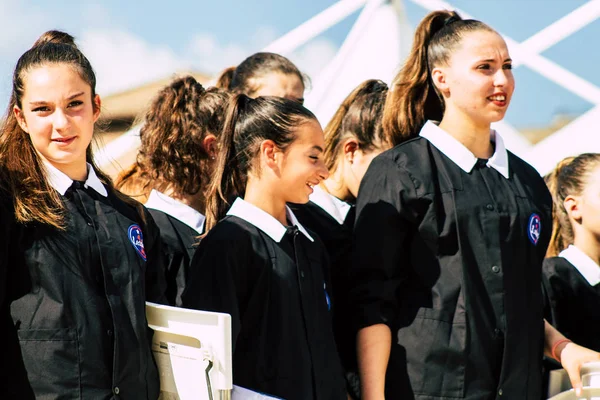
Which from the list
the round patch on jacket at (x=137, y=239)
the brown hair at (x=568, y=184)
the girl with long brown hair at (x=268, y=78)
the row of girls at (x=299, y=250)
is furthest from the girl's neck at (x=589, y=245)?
the round patch on jacket at (x=137, y=239)

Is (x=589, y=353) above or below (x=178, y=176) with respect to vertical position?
below

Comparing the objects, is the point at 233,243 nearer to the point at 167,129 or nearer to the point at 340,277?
the point at 340,277

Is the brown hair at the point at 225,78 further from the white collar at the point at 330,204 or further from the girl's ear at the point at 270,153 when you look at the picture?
the girl's ear at the point at 270,153

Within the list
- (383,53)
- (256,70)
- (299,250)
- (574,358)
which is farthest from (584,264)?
(383,53)

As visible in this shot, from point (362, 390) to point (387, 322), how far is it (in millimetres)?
208

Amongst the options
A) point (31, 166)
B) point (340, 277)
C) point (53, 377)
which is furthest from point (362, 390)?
point (31, 166)

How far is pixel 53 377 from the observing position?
7.37 feet

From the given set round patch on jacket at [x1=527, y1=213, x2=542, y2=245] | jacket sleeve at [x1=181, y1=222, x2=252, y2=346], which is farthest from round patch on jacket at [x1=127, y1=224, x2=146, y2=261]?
→ round patch on jacket at [x1=527, y1=213, x2=542, y2=245]

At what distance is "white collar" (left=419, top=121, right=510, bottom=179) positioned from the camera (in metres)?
2.90

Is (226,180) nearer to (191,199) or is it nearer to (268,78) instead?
(191,199)

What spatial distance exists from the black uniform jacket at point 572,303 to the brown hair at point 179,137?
1333 mm

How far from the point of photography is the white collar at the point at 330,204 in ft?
11.1

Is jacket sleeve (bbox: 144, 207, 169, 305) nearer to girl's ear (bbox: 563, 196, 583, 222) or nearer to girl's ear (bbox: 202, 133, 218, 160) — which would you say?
girl's ear (bbox: 202, 133, 218, 160)

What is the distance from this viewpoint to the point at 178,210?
10.9ft
